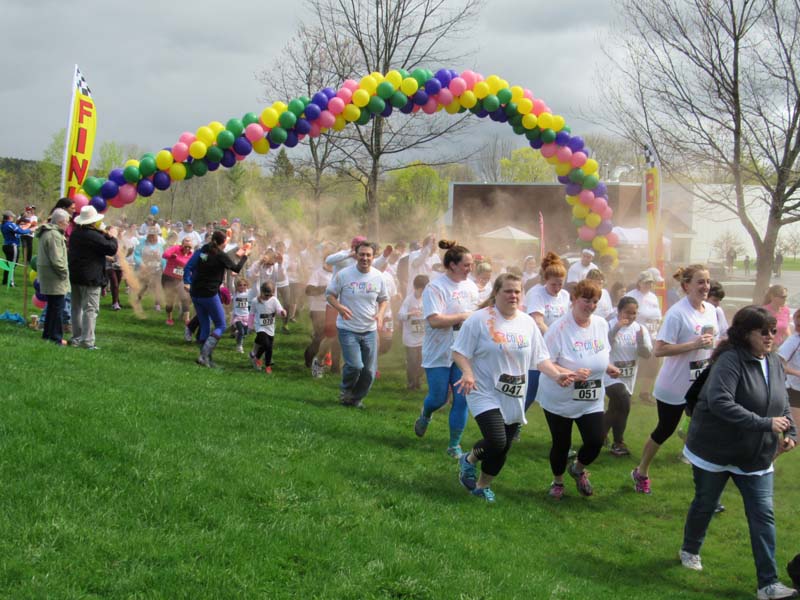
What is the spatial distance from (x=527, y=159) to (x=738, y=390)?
2132 inches

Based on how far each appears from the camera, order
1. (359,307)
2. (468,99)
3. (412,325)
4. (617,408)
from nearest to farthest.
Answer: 1. (617,408)
2. (359,307)
3. (412,325)
4. (468,99)

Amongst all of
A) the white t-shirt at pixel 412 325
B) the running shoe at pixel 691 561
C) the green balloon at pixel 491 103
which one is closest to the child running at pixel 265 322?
the white t-shirt at pixel 412 325

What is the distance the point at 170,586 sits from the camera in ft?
12.0

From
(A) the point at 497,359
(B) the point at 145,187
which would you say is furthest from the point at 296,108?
(A) the point at 497,359

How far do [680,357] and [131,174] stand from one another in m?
9.17

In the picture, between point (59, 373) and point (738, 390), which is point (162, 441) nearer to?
point (59, 373)

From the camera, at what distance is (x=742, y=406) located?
480cm

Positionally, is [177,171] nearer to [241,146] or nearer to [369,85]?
[241,146]

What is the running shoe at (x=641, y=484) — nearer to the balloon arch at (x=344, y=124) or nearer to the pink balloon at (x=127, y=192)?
the balloon arch at (x=344, y=124)

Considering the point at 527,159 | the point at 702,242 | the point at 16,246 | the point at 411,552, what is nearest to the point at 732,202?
the point at 411,552

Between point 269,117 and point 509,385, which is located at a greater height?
point 269,117

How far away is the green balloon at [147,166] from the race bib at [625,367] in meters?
8.21

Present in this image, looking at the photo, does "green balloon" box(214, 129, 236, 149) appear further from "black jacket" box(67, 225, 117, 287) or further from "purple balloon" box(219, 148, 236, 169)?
"black jacket" box(67, 225, 117, 287)

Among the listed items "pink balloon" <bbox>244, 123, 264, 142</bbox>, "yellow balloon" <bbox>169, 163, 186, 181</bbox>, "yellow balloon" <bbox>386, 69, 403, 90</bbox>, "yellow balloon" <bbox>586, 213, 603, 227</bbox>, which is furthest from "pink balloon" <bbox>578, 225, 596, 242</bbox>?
"yellow balloon" <bbox>169, 163, 186, 181</bbox>
